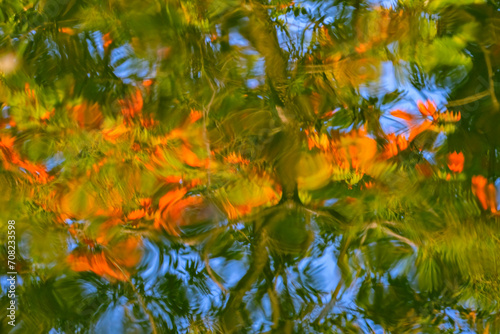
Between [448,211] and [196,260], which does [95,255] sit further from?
[448,211]

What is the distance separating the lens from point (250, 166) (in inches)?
26.0

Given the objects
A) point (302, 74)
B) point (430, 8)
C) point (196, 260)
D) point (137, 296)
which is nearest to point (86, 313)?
point (137, 296)

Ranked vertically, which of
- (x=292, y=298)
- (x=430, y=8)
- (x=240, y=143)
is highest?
(x=430, y=8)

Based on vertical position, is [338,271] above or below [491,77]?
below

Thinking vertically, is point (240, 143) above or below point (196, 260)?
above

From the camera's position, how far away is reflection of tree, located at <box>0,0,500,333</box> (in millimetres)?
642

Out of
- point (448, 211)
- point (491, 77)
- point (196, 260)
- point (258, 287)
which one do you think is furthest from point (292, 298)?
point (491, 77)

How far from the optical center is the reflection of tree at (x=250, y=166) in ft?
2.11

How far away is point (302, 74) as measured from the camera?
26.1 inches

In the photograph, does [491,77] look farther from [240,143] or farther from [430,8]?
[240,143]

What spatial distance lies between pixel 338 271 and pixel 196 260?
0.71 ft

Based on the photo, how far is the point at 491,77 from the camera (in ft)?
2.12

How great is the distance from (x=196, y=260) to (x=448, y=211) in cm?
39

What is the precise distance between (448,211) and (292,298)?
266 millimetres
